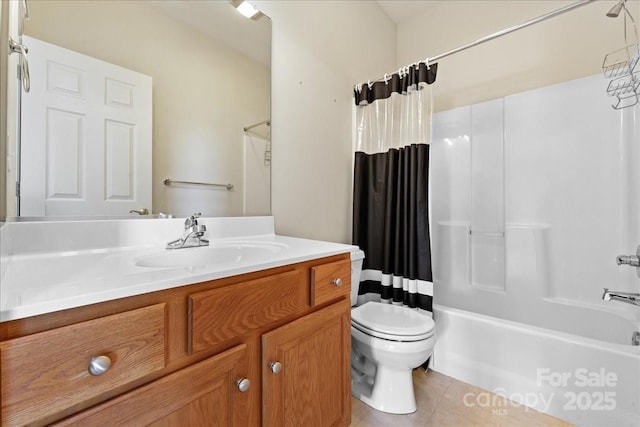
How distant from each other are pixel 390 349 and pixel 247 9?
69.1 inches

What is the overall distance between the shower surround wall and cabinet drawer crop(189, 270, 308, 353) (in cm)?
125

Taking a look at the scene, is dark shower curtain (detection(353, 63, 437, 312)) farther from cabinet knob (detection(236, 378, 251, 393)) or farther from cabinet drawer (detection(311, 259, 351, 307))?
cabinet knob (detection(236, 378, 251, 393))

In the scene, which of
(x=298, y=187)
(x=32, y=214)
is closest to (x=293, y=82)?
(x=298, y=187)

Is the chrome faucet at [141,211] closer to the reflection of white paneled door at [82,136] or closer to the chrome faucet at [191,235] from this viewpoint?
the reflection of white paneled door at [82,136]

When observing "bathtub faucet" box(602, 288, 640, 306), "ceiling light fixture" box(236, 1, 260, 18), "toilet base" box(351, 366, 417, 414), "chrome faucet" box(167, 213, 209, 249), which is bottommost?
"toilet base" box(351, 366, 417, 414)

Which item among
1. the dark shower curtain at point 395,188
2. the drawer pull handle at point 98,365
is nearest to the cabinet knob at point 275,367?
the drawer pull handle at point 98,365

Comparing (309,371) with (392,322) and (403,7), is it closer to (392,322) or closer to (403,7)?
(392,322)

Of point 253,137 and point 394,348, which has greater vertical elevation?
point 253,137

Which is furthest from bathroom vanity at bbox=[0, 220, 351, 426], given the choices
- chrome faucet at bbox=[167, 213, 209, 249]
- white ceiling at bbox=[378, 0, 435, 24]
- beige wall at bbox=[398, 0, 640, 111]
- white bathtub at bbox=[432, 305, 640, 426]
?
white ceiling at bbox=[378, 0, 435, 24]

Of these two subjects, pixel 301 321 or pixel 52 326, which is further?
pixel 301 321

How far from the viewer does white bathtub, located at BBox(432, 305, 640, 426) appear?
3.97 ft

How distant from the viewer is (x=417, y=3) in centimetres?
223

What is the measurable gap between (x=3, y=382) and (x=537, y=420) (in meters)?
1.86

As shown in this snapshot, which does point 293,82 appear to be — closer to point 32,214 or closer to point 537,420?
point 32,214
